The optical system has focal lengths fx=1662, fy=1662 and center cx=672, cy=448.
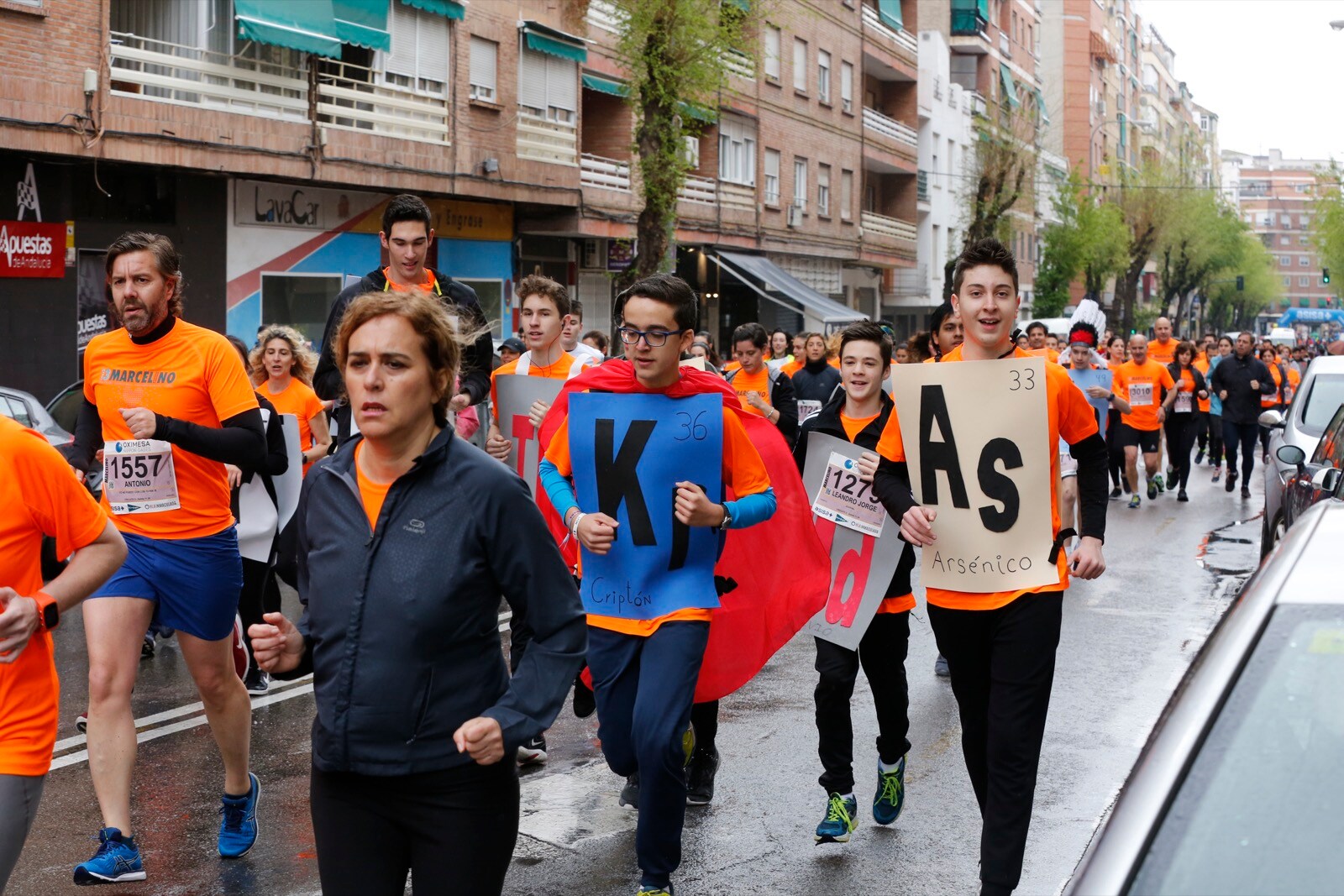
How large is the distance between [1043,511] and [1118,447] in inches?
591

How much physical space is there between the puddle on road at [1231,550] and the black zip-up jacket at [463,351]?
27.5ft

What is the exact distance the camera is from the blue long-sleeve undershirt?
17.3 ft

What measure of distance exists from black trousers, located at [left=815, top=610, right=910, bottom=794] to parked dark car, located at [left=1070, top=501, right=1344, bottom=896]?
3.53 m

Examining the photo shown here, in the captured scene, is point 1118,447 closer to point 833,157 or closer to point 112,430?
point 112,430

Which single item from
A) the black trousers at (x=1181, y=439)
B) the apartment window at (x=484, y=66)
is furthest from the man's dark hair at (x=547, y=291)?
the apartment window at (x=484, y=66)

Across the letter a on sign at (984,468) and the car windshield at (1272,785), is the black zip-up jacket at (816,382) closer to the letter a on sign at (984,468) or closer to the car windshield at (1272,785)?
the letter a on sign at (984,468)

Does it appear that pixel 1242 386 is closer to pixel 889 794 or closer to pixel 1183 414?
pixel 1183 414

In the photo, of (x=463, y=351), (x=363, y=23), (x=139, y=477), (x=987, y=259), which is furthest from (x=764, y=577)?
(x=363, y=23)

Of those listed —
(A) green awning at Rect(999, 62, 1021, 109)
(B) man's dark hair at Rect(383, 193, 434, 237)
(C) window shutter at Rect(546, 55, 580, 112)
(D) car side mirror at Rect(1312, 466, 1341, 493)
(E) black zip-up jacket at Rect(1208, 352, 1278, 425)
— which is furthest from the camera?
(A) green awning at Rect(999, 62, 1021, 109)

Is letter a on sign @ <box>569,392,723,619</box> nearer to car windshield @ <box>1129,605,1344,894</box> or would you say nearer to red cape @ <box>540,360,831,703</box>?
red cape @ <box>540,360,831,703</box>

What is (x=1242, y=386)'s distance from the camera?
2150cm

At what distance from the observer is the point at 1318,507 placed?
323 centimetres

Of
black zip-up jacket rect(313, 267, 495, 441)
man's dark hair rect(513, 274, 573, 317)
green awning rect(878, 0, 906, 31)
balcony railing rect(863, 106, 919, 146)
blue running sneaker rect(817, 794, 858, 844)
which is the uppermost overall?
green awning rect(878, 0, 906, 31)

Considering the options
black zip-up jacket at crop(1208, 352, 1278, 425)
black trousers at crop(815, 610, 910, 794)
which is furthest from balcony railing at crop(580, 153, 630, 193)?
black trousers at crop(815, 610, 910, 794)
